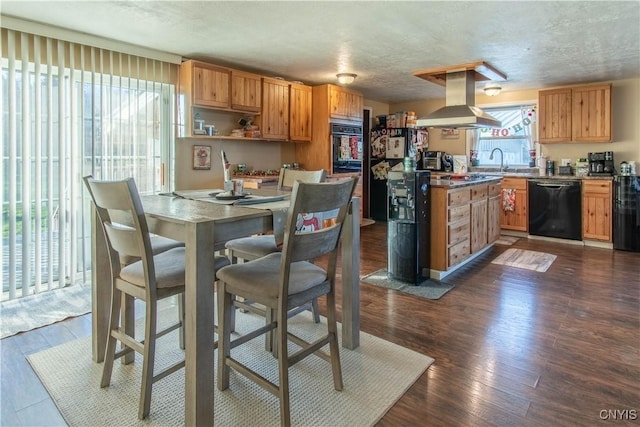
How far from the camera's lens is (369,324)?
110 inches

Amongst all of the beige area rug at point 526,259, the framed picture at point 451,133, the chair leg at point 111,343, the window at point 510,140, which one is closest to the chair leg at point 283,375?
the chair leg at point 111,343

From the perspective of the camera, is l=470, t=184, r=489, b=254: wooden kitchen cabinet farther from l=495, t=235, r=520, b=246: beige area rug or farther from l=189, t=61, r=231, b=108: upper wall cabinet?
l=189, t=61, r=231, b=108: upper wall cabinet

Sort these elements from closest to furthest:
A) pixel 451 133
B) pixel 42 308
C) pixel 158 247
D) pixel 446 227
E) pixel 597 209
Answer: pixel 158 247 < pixel 42 308 < pixel 446 227 < pixel 597 209 < pixel 451 133

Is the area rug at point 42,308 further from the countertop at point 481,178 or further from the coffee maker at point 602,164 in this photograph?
the coffee maker at point 602,164

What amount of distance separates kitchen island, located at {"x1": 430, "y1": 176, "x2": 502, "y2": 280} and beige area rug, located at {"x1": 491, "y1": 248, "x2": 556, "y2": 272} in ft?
0.86

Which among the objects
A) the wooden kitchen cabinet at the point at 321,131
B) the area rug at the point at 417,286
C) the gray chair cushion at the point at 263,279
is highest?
the wooden kitchen cabinet at the point at 321,131

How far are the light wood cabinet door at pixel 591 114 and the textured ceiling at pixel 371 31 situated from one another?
472 millimetres

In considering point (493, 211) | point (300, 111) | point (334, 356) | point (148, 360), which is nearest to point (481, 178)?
point (493, 211)

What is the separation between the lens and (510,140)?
21.6 ft

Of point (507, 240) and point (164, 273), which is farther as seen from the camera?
point (507, 240)

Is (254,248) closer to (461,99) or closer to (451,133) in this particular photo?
(461,99)

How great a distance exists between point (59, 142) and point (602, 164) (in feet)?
21.4

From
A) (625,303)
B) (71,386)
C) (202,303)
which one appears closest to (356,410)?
(202,303)

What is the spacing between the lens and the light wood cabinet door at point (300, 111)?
546 cm
